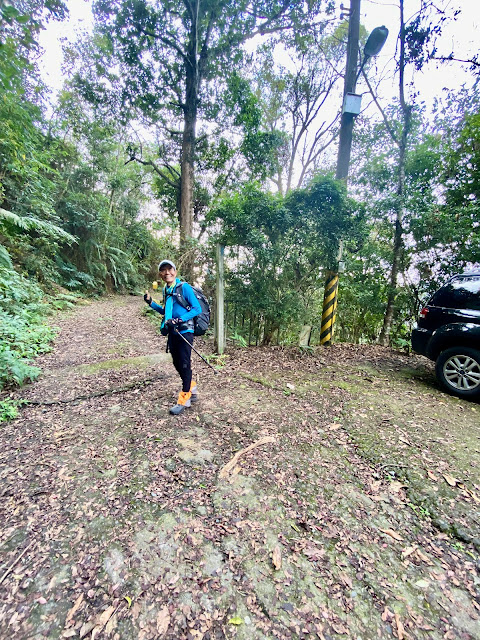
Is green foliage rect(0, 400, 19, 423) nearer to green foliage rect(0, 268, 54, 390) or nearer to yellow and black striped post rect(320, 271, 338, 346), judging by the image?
green foliage rect(0, 268, 54, 390)

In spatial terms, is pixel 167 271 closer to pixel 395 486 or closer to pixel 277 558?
pixel 277 558

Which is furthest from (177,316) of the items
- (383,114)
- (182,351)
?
(383,114)

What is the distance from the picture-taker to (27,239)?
926 cm

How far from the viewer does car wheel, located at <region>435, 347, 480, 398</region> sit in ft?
13.5

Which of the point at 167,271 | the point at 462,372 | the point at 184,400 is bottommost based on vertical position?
the point at 184,400

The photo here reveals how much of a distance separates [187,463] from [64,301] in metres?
9.01

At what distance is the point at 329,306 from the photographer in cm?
663

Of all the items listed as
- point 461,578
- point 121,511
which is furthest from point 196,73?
point 461,578

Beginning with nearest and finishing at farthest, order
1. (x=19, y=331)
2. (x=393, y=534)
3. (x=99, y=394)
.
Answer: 1. (x=393, y=534)
2. (x=99, y=394)
3. (x=19, y=331)

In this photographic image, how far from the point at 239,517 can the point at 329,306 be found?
532 centimetres

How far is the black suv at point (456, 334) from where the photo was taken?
4.16 metres

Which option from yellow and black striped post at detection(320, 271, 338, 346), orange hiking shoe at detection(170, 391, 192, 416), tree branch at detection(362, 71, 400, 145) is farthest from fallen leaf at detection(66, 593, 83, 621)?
tree branch at detection(362, 71, 400, 145)

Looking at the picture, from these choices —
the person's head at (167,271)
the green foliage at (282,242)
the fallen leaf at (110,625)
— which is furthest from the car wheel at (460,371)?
the fallen leaf at (110,625)

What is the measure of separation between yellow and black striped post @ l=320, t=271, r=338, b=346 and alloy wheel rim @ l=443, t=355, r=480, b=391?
265 cm
